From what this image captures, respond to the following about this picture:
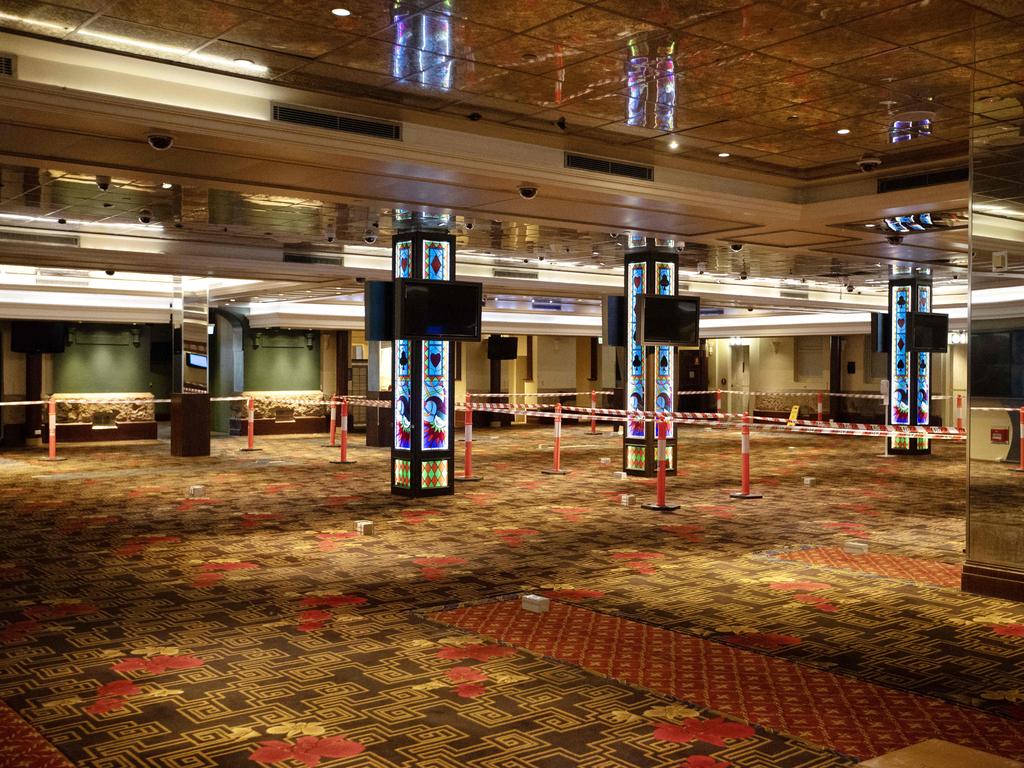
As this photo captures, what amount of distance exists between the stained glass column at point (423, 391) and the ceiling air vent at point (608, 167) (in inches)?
117

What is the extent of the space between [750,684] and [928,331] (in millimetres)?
12898

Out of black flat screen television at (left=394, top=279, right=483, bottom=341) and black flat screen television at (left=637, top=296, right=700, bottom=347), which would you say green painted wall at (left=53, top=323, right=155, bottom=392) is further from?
black flat screen television at (left=637, top=296, right=700, bottom=347)

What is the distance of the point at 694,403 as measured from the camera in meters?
28.8

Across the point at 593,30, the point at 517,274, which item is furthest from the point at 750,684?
the point at 517,274

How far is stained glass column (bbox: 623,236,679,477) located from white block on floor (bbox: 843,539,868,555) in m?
4.83

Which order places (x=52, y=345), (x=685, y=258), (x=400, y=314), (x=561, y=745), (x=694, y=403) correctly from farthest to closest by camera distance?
(x=694, y=403) → (x=52, y=345) → (x=685, y=258) → (x=400, y=314) → (x=561, y=745)

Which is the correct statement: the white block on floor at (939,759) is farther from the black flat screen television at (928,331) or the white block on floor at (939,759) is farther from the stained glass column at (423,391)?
the black flat screen television at (928,331)

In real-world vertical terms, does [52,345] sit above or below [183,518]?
above

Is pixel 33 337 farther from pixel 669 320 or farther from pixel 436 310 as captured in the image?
pixel 669 320

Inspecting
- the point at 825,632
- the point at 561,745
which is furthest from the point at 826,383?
the point at 561,745

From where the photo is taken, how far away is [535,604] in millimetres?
5840

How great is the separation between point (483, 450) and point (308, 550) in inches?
373

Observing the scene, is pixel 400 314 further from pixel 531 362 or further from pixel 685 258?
pixel 531 362

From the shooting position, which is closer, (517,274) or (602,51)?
(602,51)
